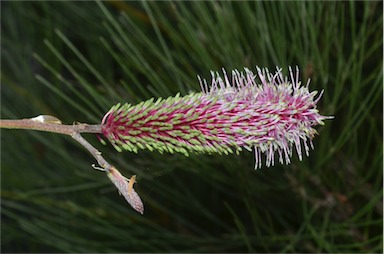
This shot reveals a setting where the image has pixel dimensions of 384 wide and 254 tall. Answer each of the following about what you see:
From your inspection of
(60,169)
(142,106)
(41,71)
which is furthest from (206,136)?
(41,71)

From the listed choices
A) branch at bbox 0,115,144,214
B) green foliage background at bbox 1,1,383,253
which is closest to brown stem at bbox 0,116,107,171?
branch at bbox 0,115,144,214

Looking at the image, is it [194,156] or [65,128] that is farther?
[194,156]

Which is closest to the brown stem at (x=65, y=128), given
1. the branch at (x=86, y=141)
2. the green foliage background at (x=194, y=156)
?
the branch at (x=86, y=141)

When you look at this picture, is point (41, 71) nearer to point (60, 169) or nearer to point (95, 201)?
point (60, 169)

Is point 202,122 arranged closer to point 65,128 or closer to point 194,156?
point 65,128

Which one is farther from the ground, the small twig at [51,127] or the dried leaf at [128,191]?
the small twig at [51,127]

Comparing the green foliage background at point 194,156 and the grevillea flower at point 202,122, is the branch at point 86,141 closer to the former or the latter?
the grevillea flower at point 202,122

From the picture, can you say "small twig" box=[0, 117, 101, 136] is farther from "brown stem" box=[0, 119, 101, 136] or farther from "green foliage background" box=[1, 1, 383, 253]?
"green foliage background" box=[1, 1, 383, 253]

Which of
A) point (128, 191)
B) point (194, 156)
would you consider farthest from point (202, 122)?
point (194, 156)
